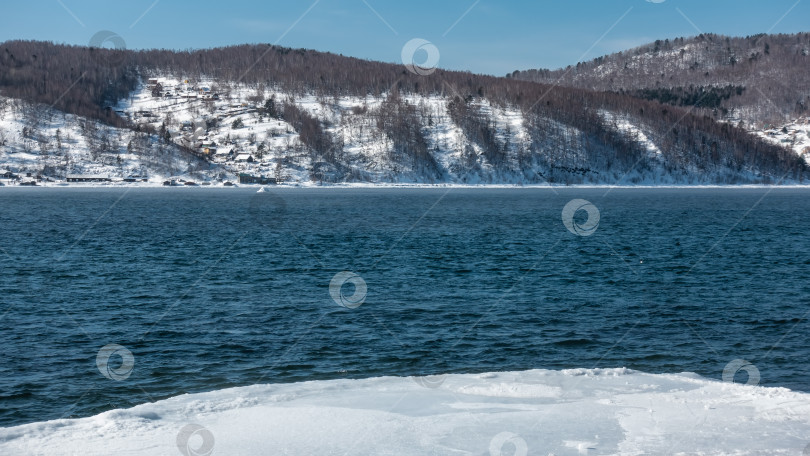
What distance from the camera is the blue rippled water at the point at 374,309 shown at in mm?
22938

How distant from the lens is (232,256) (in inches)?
2061

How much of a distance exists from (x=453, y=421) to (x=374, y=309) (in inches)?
618

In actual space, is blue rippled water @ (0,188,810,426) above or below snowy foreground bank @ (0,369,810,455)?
above

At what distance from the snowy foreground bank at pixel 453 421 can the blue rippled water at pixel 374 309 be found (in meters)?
2.84

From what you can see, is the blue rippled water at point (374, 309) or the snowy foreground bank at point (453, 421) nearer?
the snowy foreground bank at point (453, 421)

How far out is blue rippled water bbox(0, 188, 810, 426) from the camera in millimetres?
22938

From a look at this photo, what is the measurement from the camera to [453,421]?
55.2 ft

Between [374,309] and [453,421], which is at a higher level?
[374,309]

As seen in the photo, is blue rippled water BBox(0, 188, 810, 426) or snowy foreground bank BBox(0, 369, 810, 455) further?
blue rippled water BBox(0, 188, 810, 426)

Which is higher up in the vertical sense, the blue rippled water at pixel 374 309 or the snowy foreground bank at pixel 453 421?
the blue rippled water at pixel 374 309

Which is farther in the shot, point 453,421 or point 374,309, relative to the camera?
point 374,309

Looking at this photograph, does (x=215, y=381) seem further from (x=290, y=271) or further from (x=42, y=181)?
(x=42, y=181)

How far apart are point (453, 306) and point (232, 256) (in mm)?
24084

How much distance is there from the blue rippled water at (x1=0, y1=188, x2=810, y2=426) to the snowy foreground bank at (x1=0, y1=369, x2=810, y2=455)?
284cm
